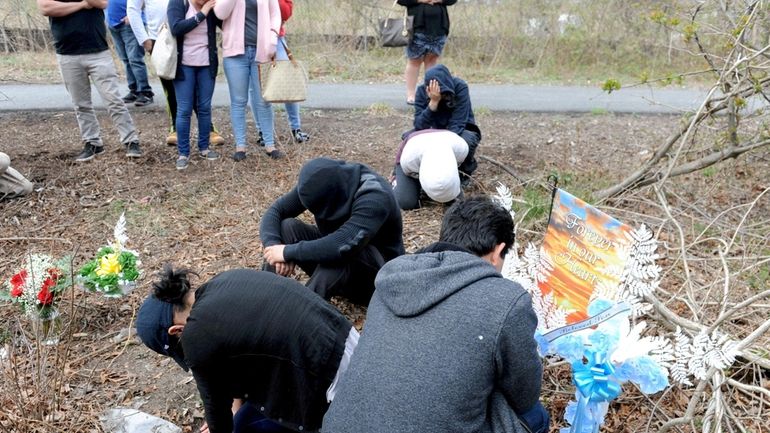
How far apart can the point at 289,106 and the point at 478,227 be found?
13.4 feet

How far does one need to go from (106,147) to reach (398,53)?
282 inches

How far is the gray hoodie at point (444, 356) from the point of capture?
1.63 metres

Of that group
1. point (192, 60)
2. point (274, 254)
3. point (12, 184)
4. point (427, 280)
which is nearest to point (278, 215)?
point (274, 254)

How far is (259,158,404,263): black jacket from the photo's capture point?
2775 millimetres

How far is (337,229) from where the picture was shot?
290 cm

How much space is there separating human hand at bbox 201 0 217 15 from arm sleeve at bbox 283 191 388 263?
9.29ft

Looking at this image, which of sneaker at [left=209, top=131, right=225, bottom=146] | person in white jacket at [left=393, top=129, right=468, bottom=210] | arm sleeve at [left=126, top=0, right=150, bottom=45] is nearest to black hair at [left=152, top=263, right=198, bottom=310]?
person in white jacket at [left=393, top=129, right=468, bottom=210]

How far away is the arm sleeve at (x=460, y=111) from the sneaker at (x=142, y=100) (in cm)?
442

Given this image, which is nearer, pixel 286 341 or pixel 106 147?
pixel 286 341

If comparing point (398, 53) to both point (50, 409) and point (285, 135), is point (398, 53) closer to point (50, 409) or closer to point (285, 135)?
point (285, 135)

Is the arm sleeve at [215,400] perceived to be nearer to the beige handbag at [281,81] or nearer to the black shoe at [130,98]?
the beige handbag at [281,81]

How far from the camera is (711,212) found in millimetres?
4316

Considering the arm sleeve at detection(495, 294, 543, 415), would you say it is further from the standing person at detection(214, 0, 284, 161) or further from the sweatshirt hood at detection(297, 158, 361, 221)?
the standing person at detection(214, 0, 284, 161)

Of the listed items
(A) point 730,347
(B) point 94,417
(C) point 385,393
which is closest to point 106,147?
(B) point 94,417
